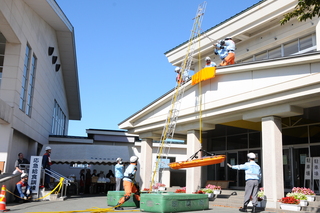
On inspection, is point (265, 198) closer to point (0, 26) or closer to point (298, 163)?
point (298, 163)

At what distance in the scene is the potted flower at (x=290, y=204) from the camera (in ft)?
37.5

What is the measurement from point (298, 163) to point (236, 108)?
544 centimetres

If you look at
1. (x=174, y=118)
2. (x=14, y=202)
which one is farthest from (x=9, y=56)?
(x=174, y=118)

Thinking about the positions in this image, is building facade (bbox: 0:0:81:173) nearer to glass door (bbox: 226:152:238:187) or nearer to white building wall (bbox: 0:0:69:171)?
white building wall (bbox: 0:0:69:171)

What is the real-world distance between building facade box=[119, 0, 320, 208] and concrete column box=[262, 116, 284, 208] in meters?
0.03

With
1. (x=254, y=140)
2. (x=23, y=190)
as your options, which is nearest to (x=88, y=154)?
(x=23, y=190)

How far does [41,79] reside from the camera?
22453mm

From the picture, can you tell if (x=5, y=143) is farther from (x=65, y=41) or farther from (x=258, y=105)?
(x=65, y=41)

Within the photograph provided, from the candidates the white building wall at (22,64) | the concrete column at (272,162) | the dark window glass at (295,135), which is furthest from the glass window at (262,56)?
the white building wall at (22,64)

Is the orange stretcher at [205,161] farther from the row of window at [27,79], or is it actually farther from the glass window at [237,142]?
the row of window at [27,79]

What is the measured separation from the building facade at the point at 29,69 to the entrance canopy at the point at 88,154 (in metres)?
1.63

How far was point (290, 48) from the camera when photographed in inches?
712

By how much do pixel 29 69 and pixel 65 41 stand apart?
8.89 metres

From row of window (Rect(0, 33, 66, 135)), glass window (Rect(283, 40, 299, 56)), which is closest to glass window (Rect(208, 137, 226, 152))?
glass window (Rect(283, 40, 299, 56))
